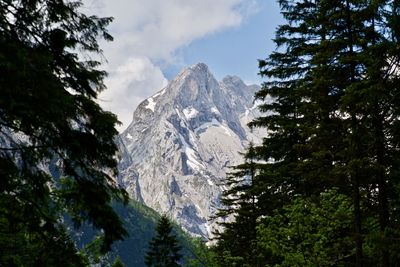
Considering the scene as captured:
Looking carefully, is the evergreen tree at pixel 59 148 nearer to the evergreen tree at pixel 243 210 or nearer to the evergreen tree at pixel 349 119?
the evergreen tree at pixel 349 119

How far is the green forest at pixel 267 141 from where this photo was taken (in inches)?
277

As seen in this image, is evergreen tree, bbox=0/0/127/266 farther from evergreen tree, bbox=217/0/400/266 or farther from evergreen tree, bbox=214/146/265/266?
evergreen tree, bbox=214/146/265/266

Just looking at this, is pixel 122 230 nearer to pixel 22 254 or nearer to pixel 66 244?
pixel 66 244

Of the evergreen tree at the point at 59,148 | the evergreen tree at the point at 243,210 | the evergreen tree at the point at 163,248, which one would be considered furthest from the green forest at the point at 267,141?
the evergreen tree at the point at 163,248

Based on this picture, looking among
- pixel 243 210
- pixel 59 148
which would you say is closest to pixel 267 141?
pixel 243 210

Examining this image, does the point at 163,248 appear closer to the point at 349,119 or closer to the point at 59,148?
the point at 349,119

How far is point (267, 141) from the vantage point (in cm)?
2058

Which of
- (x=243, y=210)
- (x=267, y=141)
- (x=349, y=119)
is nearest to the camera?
(x=349, y=119)

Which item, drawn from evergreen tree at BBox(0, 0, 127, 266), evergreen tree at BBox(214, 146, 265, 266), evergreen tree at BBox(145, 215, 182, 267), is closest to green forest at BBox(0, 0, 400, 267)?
evergreen tree at BBox(0, 0, 127, 266)

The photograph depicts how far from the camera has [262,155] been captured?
20109 mm

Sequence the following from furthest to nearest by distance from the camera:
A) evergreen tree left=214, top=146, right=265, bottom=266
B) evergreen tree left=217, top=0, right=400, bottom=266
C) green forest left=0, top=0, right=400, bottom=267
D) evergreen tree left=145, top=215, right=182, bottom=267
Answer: evergreen tree left=145, top=215, right=182, bottom=267
evergreen tree left=214, top=146, right=265, bottom=266
evergreen tree left=217, top=0, right=400, bottom=266
green forest left=0, top=0, right=400, bottom=267

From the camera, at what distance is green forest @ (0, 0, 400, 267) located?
702cm

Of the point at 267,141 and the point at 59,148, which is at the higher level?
the point at 267,141

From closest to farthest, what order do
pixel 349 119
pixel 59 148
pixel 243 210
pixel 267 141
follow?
pixel 59 148 → pixel 349 119 → pixel 267 141 → pixel 243 210
